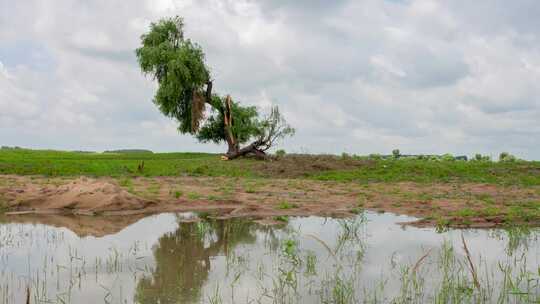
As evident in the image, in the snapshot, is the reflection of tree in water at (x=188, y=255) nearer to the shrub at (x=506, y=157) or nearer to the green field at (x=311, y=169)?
the green field at (x=311, y=169)

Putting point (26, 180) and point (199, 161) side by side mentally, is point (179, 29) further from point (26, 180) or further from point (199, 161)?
point (26, 180)

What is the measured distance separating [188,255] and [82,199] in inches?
297

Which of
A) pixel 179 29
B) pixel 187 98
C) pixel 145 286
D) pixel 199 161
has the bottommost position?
pixel 145 286

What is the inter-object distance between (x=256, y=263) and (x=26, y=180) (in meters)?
16.7

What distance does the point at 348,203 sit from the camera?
17875mm

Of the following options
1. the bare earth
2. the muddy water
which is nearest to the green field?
the bare earth

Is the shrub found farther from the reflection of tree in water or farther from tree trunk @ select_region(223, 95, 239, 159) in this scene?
the reflection of tree in water

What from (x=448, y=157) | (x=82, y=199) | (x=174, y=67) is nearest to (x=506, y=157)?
(x=448, y=157)

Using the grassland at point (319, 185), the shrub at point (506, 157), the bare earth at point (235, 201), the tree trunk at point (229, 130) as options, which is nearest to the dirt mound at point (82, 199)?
the bare earth at point (235, 201)

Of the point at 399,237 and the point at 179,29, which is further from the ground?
the point at 179,29

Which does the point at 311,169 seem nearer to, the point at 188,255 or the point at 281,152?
the point at 281,152

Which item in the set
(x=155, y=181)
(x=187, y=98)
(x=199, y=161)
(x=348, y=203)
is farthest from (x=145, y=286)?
(x=187, y=98)

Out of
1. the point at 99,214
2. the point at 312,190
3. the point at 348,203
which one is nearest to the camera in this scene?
the point at 99,214

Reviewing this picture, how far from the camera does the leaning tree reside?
35812 mm
